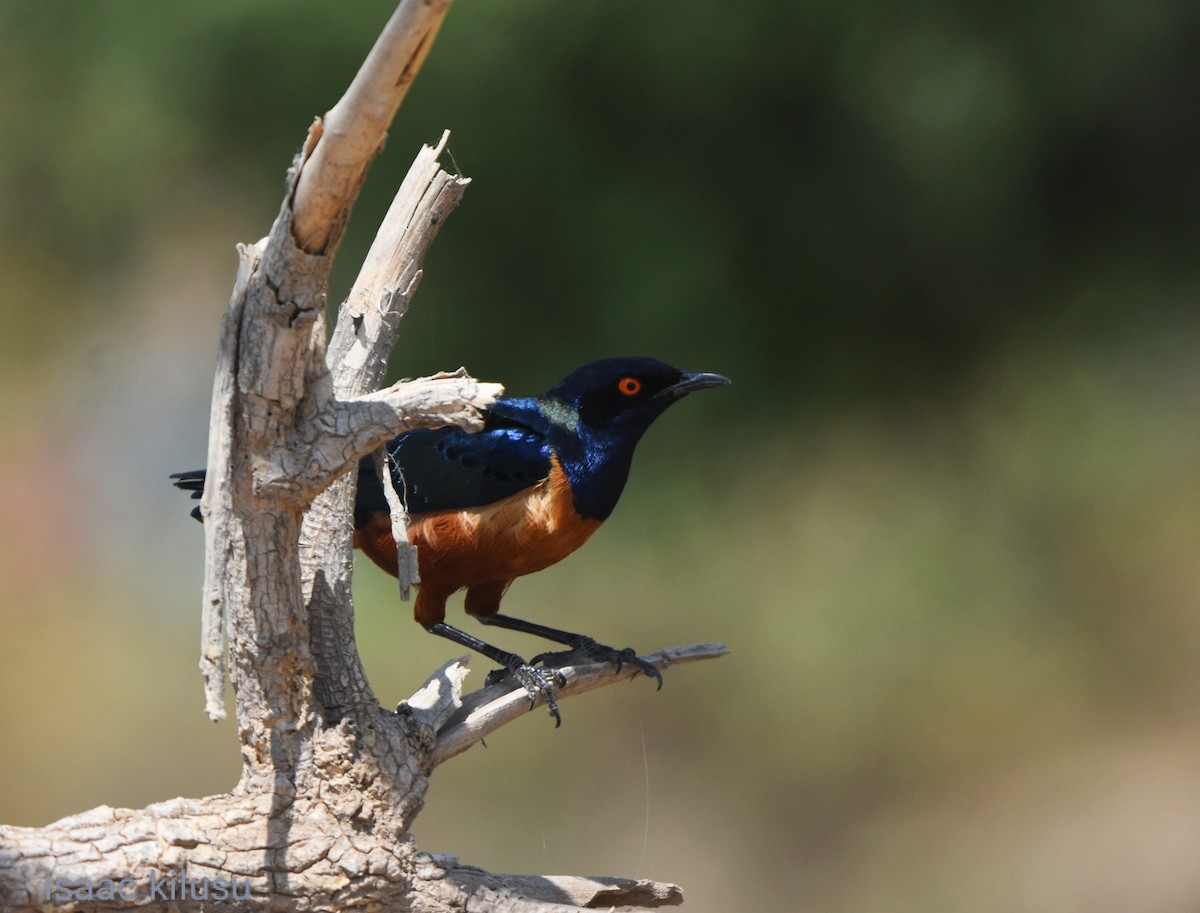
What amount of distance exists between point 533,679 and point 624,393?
85cm

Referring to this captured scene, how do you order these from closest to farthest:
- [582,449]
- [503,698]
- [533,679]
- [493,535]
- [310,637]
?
[310,637], [503,698], [533,679], [493,535], [582,449]

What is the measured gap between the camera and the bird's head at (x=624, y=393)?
3387mm

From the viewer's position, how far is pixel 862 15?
Result: 6664 mm

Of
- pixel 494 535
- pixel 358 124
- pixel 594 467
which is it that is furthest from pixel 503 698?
pixel 358 124

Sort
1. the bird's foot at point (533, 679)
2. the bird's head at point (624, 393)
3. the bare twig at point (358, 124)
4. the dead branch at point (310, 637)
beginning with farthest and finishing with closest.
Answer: the bird's head at point (624, 393) < the bird's foot at point (533, 679) < the dead branch at point (310, 637) < the bare twig at point (358, 124)

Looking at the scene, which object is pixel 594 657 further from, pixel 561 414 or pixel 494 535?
pixel 561 414

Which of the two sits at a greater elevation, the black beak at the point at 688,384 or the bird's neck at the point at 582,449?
the black beak at the point at 688,384

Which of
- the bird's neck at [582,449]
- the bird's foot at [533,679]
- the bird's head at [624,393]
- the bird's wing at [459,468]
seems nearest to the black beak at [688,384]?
the bird's head at [624,393]

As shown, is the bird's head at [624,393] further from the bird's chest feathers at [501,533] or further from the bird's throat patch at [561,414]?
the bird's chest feathers at [501,533]

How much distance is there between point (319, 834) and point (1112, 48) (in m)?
6.08

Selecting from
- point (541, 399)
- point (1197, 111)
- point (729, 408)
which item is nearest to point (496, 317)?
point (729, 408)

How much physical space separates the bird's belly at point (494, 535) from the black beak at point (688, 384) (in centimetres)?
39

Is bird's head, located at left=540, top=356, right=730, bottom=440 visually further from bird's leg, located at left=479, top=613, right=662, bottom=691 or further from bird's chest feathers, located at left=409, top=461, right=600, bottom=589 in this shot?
bird's leg, located at left=479, top=613, right=662, bottom=691

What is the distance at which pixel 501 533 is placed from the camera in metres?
3.22
